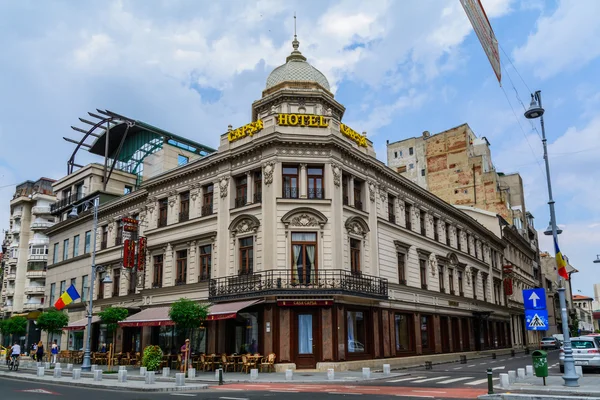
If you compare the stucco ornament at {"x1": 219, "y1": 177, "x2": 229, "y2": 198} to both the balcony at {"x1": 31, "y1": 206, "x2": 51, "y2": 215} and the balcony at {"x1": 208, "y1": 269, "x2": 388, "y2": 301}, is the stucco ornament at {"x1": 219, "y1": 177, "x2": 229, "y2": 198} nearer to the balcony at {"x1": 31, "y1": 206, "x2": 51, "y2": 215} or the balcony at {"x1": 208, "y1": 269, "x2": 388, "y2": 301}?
the balcony at {"x1": 208, "y1": 269, "x2": 388, "y2": 301}

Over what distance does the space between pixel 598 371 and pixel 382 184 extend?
52.5 feet

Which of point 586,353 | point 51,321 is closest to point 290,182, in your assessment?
point 586,353

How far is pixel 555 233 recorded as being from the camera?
66.1ft

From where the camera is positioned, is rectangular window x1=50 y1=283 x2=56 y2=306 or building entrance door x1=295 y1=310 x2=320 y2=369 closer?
building entrance door x1=295 y1=310 x2=320 y2=369

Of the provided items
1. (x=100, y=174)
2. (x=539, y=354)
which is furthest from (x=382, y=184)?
(x=100, y=174)

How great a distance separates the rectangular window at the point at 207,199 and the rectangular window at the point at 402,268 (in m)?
13.0

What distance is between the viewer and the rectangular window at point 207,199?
3335 cm

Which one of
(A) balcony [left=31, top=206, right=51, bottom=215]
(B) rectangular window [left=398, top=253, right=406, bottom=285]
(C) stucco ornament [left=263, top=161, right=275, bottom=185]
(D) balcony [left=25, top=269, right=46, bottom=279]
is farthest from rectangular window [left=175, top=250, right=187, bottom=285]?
(A) balcony [left=31, top=206, right=51, bottom=215]

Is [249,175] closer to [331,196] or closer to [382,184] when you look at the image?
[331,196]

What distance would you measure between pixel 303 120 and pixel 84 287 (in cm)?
2472

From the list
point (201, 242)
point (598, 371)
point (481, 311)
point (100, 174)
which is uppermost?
point (100, 174)

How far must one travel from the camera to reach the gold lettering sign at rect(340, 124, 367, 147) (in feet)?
105

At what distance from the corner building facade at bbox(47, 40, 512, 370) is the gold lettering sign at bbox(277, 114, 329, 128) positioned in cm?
7

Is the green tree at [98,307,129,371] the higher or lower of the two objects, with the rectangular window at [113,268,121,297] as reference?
lower
